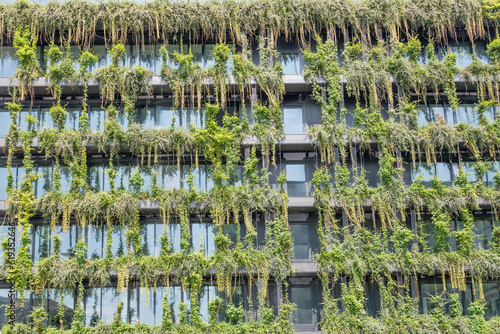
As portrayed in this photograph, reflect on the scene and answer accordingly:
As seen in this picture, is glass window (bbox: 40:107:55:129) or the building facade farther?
glass window (bbox: 40:107:55:129)

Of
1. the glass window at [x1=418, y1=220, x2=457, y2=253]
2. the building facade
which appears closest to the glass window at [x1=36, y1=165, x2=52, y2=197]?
the building facade

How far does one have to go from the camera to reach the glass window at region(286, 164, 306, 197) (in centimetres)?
2573

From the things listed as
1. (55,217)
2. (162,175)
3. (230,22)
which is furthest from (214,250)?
(230,22)

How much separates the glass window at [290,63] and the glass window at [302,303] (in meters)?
8.77

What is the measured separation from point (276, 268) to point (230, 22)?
1000 centimetres

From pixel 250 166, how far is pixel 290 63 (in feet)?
16.9

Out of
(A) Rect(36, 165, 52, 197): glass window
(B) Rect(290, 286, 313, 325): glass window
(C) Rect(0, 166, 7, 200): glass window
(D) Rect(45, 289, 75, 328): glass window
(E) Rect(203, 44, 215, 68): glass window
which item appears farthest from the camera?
(E) Rect(203, 44, 215, 68): glass window

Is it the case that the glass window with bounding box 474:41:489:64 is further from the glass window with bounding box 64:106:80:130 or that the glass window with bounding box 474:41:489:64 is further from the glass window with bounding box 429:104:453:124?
the glass window with bounding box 64:106:80:130

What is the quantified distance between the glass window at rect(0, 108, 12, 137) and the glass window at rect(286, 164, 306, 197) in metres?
11.1

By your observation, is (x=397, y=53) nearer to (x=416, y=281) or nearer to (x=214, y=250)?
(x=416, y=281)

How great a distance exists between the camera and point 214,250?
24.3m

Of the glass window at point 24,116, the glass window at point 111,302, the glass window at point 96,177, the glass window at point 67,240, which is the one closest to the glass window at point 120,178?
the glass window at point 96,177

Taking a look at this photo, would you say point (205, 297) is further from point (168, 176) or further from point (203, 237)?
point (168, 176)

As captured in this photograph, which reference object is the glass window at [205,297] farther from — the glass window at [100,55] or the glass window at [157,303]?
the glass window at [100,55]
